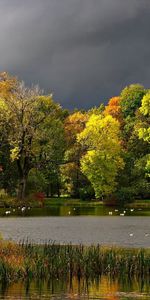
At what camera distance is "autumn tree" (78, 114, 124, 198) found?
86125 millimetres

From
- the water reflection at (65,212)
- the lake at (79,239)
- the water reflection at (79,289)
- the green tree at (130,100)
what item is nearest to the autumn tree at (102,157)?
the water reflection at (65,212)

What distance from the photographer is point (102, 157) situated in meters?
87.2

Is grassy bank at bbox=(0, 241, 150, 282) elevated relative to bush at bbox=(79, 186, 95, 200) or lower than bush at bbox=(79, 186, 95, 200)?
lower

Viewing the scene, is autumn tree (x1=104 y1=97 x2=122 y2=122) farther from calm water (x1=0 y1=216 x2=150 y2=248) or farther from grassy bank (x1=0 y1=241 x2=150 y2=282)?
grassy bank (x1=0 y1=241 x2=150 y2=282)

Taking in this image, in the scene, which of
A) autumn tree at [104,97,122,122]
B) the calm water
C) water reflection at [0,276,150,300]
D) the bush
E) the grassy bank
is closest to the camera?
water reflection at [0,276,150,300]

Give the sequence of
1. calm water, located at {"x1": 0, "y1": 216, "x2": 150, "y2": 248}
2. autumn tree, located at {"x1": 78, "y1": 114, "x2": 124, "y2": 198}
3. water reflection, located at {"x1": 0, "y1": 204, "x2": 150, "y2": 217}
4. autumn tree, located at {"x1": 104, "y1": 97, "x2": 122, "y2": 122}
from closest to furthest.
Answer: calm water, located at {"x1": 0, "y1": 216, "x2": 150, "y2": 248} → water reflection, located at {"x1": 0, "y1": 204, "x2": 150, "y2": 217} → autumn tree, located at {"x1": 78, "y1": 114, "x2": 124, "y2": 198} → autumn tree, located at {"x1": 104, "y1": 97, "x2": 122, "y2": 122}

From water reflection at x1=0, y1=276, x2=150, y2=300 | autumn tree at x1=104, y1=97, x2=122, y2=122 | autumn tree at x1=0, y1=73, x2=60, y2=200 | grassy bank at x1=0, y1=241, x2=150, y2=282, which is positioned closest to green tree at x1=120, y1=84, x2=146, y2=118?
autumn tree at x1=104, y1=97, x2=122, y2=122

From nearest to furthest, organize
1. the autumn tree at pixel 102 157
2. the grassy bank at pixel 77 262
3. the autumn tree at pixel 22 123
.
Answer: the grassy bank at pixel 77 262 → the autumn tree at pixel 22 123 → the autumn tree at pixel 102 157

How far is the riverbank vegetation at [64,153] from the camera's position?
78.7 meters

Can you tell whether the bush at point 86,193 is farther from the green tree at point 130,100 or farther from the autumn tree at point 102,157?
the green tree at point 130,100

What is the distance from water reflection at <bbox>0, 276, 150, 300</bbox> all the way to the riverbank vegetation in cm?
5432

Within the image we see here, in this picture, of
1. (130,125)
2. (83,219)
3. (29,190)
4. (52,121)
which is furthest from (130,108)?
(83,219)

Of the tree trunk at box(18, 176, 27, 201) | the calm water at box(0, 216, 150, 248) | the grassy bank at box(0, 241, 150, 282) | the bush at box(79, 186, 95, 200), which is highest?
the bush at box(79, 186, 95, 200)

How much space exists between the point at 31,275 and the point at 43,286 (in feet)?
3.42
